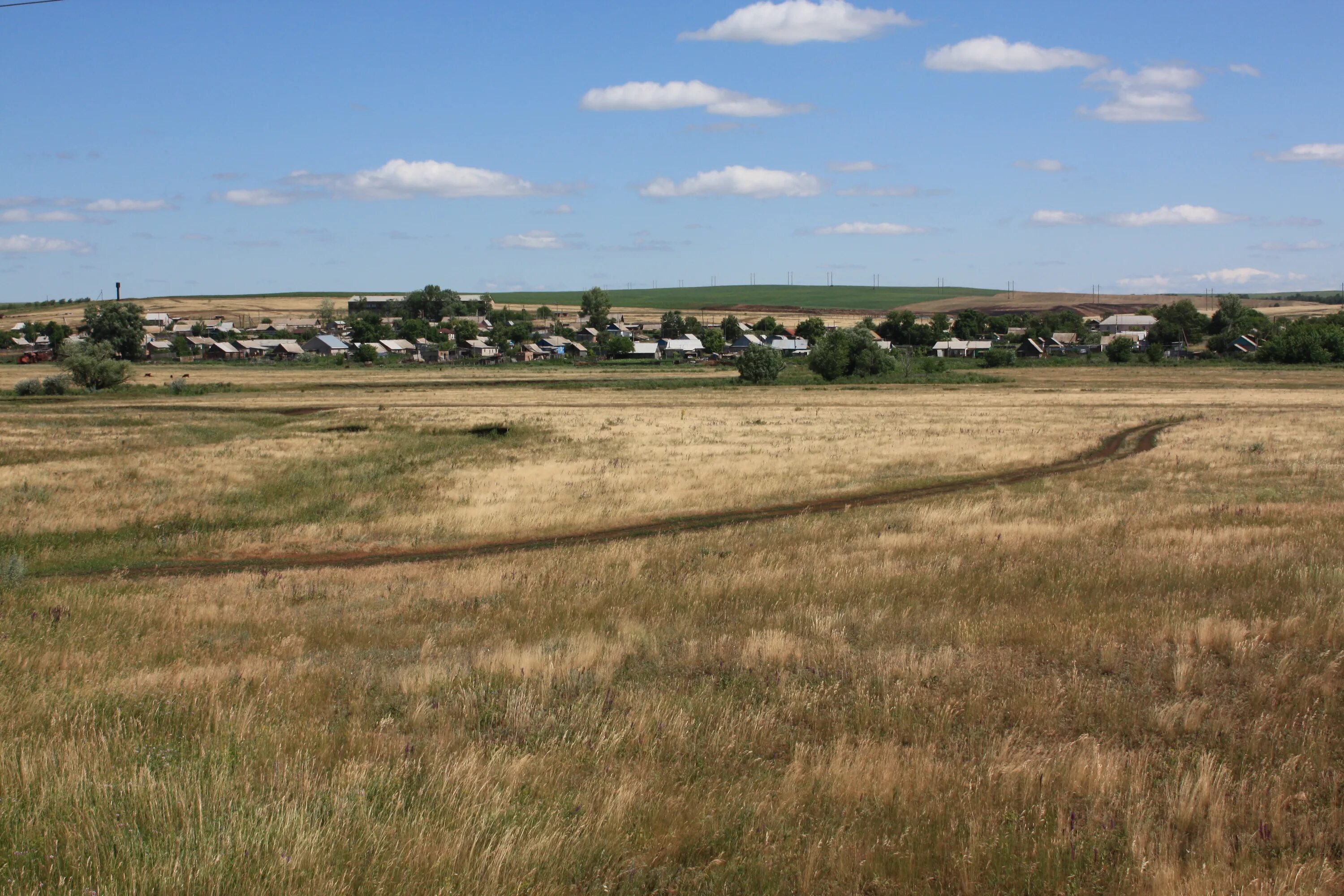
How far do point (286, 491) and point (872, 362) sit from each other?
86.6 m

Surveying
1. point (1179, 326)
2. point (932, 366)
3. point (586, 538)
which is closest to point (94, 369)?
point (586, 538)

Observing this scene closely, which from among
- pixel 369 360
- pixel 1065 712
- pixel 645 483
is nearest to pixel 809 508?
pixel 645 483

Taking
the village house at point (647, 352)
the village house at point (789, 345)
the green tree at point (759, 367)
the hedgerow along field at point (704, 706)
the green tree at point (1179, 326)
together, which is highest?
the green tree at point (1179, 326)

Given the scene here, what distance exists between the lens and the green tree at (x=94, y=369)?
8681 cm

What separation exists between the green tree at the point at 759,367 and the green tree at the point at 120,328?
96503mm

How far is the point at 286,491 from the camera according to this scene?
29.7 metres

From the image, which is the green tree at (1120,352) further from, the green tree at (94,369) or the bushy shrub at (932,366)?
the green tree at (94,369)

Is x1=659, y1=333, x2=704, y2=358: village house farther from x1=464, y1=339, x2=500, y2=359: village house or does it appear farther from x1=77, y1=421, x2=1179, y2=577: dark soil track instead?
x1=77, y1=421, x2=1179, y2=577: dark soil track

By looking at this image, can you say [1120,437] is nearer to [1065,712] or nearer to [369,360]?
[1065,712]

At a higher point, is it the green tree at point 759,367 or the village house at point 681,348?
the village house at point 681,348

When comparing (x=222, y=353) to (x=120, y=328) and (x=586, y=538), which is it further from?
(x=586, y=538)

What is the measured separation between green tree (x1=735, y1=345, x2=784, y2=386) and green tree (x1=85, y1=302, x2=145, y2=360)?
317ft

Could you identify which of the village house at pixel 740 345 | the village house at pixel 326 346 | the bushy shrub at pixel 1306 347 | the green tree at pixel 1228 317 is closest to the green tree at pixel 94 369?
the village house at pixel 326 346

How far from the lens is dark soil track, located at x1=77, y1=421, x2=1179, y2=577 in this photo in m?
20.4
